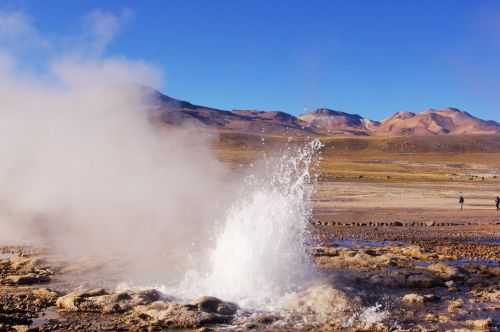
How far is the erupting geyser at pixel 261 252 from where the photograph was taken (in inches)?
539

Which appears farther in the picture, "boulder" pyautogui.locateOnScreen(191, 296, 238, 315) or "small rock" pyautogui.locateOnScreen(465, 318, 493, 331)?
"boulder" pyautogui.locateOnScreen(191, 296, 238, 315)

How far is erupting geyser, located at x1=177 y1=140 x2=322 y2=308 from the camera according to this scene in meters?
13.7

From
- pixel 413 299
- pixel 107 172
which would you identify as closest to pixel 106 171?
pixel 107 172

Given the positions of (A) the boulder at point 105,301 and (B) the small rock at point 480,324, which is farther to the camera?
(A) the boulder at point 105,301

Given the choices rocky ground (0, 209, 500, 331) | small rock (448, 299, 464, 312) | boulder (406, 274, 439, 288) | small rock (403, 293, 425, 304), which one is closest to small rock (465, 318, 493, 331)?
rocky ground (0, 209, 500, 331)

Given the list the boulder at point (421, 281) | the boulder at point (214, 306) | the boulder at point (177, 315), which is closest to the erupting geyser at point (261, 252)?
the boulder at point (214, 306)

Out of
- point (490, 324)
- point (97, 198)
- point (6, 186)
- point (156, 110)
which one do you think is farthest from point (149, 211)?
point (490, 324)

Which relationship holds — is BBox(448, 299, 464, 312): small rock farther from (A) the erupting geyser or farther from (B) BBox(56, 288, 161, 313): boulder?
(B) BBox(56, 288, 161, 313): boulder

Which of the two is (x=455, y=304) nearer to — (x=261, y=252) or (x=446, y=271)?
(x=446, y=271)

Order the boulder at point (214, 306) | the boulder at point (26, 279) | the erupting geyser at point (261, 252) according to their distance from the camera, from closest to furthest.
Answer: the boulder at point (214, 306), the erupting geyser at point (261, 252), the boulder at point (26, 279)

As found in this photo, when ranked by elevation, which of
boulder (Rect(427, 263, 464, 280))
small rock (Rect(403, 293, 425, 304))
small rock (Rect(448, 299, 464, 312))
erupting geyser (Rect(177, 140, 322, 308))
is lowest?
small rock (Rect(448, 299, 464, 312))

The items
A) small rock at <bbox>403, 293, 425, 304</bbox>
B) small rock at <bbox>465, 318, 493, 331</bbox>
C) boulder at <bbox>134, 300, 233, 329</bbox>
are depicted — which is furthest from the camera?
small rock at <bbox>403, 293, 425, 304</bbox>

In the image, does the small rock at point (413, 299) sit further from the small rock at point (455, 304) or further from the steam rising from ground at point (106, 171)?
the steam rising from ground at point (106, 171)

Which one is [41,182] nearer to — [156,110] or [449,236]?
[156,110]
